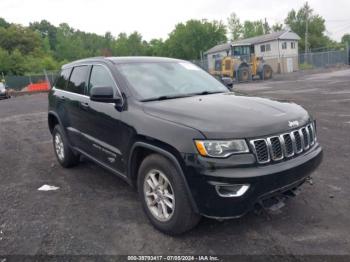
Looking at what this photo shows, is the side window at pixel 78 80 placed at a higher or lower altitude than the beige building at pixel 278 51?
lower

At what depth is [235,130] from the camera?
2.90m

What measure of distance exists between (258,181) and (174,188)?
0.76 m

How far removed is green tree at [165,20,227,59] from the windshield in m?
66.5

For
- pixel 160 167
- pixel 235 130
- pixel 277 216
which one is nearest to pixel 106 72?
pixel 160 167

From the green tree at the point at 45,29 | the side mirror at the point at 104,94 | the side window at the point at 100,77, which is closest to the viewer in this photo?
the side mirror at the point at 104,94

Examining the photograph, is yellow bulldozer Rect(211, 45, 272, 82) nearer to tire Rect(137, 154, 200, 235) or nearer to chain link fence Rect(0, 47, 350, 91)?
chain link fence Rect(0, 47, 350, 91)

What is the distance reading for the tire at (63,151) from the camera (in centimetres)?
548

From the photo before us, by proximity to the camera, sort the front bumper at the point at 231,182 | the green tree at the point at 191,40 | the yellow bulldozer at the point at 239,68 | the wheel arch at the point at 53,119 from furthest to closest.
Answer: the green tree at the point at 191,40
the yellow bulldozer at the point at 239,68
the wheel arch at the point at 53,119
the front bumper at the point at 231,182

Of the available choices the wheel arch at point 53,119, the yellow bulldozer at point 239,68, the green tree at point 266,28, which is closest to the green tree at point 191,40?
the green tree at point 266,28

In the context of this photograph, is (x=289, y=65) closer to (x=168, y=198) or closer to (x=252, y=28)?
(x=168, y=198)

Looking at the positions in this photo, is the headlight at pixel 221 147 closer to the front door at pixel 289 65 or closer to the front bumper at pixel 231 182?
the front bumper at pixel 231 182

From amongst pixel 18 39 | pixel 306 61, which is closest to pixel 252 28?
pixel 306 61

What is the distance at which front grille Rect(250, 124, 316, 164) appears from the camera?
2.93 metres

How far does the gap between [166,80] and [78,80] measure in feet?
5.34
